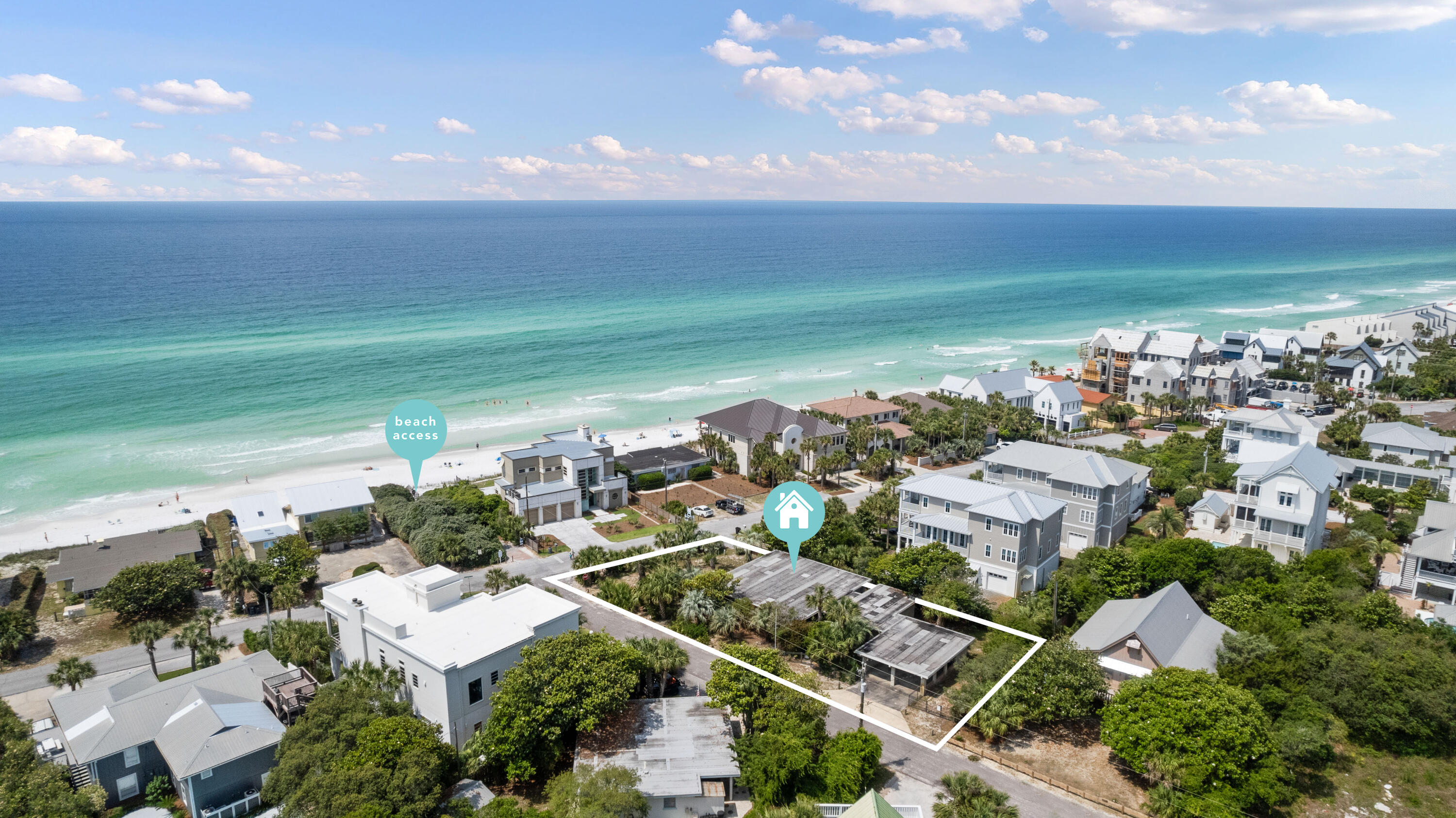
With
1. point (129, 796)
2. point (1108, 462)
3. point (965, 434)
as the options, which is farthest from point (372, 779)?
point (965, 434)

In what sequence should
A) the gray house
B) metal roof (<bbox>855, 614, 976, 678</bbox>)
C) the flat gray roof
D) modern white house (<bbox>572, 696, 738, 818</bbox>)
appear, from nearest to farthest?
modern white house (<bbox>572, 696, 738, 818</bbox>)
the gray house
metal roof (<bbox>855, 614, 976, 678</bbox>)
the flat gray roof

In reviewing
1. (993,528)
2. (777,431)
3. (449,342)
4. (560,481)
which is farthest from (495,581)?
(449,342)

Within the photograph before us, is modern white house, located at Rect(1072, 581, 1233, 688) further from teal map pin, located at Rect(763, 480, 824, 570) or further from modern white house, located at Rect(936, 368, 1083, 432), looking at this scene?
modern white house, located at Rect(936, 368, 1083, 432)

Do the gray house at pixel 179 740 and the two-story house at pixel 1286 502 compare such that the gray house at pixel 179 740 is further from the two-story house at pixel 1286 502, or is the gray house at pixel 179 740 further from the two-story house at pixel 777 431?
the two-story house at pixel 1286 502

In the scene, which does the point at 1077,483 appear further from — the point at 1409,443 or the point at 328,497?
the point at 328,497

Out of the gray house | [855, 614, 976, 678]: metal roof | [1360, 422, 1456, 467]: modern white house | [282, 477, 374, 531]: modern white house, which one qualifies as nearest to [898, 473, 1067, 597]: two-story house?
[855, 614, 976, 678]: metal roof

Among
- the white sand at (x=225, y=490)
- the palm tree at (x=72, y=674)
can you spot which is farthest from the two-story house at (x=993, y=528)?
the palm tree at (x=72, y=674)

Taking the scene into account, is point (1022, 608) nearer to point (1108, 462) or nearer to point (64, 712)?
point (1108, 462)
